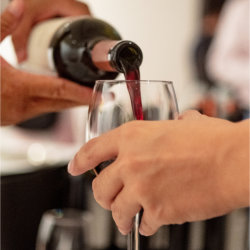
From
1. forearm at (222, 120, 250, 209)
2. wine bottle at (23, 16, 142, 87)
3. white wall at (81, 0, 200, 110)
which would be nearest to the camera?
forearm at (222, 120, 250, 209)

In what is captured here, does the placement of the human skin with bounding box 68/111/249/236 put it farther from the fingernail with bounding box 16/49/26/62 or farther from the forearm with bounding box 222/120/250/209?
the fingernail with bounding box 16/49/26/62

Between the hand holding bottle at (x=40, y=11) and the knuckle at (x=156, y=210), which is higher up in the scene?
the hand holding bottle at (x=40, y=11)

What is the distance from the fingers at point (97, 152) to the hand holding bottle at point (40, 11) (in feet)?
1.57

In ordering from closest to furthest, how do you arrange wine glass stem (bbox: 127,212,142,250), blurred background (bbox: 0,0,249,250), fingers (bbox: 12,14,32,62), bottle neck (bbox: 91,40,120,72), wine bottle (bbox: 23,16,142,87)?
wine glass stem (bbox: 127,212,142,250), bottle neck (bbox: 91,40,120,72), wine bottle (bbox: 23,16,142,87), fingers (bbox: 12,14,32,62), blurred background (bbox: 0,0,249,250)

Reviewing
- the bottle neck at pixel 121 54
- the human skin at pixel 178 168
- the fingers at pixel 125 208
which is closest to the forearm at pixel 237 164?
the human skin at pixel 178 168

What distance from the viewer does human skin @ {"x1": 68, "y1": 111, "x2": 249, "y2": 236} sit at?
0.47 m

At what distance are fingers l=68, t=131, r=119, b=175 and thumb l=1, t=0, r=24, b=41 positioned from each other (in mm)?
424

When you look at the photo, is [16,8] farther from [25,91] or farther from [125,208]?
[125,208]

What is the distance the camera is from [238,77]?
2.85 metres

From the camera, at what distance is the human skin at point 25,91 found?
848 millimetres

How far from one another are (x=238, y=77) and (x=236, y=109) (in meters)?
1.25

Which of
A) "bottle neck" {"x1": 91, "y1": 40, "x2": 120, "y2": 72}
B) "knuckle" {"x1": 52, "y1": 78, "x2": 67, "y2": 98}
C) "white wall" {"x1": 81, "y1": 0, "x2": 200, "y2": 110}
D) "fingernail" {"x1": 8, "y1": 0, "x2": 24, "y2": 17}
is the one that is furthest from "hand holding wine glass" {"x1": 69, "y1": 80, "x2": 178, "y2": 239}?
"white wall" {"x1": 81, "y1": 0, "x2": 200, "y2": 110}

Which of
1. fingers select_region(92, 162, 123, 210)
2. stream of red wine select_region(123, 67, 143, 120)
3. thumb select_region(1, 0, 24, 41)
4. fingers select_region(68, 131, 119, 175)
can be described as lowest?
fingers select_region(92, 162, 123, 210)

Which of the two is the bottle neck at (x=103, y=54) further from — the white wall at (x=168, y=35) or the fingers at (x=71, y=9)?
the white wall at (x=168, y=35)
